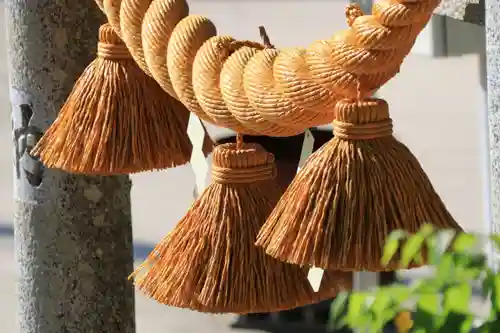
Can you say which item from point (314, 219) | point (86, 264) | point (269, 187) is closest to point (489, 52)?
point (314, 219)

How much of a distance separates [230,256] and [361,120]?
0.32 m

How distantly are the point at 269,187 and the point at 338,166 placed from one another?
30 centimetres

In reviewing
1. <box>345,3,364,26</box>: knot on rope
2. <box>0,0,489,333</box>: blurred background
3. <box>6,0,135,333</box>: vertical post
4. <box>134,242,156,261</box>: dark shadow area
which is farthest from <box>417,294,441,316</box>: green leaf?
<box>134,242,156,261</box>: dark shadow area

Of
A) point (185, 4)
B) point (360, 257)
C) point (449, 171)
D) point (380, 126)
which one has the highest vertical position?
point (185, 4)

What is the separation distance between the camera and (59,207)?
2.23m

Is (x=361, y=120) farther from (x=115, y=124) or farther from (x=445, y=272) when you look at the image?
(x=115, y=124)

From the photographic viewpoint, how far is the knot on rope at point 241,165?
5.65 ft

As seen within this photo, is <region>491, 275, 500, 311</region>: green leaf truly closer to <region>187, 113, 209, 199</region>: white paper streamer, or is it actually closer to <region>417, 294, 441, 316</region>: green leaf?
<region>417, 294, 441, 316</region>: green leaf

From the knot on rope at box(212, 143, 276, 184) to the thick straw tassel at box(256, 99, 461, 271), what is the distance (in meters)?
0.24

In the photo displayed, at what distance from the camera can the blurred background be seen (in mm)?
5746

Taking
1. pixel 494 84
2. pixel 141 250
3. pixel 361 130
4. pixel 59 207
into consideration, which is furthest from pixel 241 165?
pixel 141 250

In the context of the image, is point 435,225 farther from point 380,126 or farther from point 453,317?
point 453,317

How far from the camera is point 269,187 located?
1744mm

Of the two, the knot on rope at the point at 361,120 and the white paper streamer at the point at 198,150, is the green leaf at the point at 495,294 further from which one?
the white paper streamer at the point at 198,150
